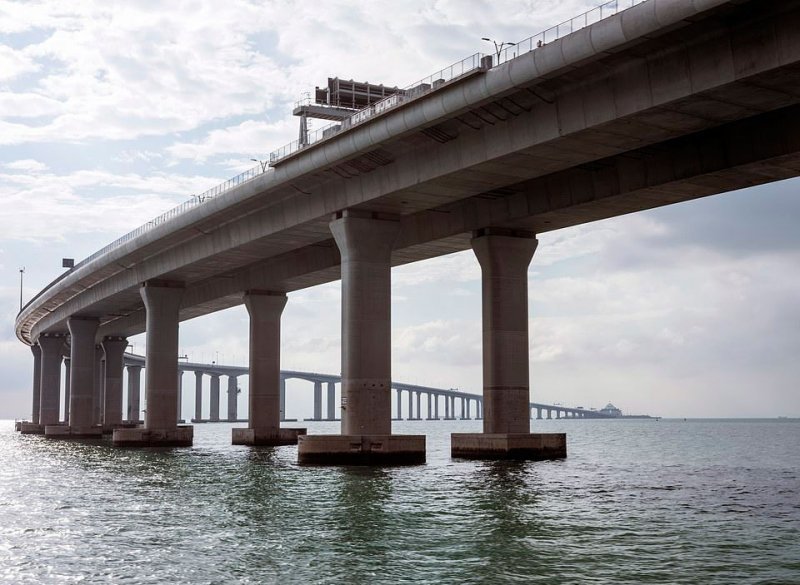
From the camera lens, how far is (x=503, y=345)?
179 feet

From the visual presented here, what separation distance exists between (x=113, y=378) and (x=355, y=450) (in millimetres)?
95554

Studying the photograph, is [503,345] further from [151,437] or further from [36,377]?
[36,377]

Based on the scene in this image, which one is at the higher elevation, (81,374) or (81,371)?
(81,371)

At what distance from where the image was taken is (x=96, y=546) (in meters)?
24.8

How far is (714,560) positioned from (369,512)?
38.5 feet

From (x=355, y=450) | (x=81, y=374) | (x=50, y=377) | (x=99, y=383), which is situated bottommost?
(x=355, y=450)

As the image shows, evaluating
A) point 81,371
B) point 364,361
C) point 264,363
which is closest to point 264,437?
point 264,363

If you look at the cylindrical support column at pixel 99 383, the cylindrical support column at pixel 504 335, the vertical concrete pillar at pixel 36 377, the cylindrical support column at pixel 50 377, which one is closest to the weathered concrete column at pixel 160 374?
the cylindrical support column at pixel 504 335

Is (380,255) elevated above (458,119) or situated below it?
below

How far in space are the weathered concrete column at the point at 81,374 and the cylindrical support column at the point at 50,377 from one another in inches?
1053

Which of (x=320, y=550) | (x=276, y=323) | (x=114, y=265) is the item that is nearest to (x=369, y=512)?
(x=320, y=550)

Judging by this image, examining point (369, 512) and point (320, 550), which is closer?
point (320, 550)

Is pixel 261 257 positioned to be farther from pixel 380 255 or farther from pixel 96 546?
pixel 96 546

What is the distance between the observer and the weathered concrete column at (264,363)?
253 ft
